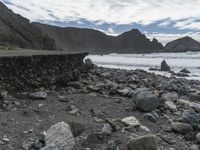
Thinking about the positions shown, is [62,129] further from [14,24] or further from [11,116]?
[14,24]

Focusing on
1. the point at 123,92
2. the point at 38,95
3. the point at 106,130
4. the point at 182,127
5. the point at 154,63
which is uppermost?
the point at 38,95

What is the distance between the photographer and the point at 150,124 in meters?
6.88

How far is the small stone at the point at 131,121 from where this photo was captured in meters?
6.57

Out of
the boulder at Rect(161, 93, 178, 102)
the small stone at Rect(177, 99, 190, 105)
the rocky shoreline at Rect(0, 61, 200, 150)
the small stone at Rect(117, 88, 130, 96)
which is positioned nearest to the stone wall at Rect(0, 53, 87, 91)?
the rocky shoreline at Rect(0, 61, 200, 150)

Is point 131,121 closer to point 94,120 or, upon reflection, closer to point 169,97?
point 94,120

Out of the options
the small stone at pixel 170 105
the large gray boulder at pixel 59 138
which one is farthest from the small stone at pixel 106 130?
the small stone at pixel 170 105

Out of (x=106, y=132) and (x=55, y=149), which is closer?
(x=55, y=149)

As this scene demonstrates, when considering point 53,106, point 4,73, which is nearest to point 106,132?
point 53,106

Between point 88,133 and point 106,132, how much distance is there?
0.93 ft

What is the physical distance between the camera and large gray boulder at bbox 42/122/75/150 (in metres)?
5.24

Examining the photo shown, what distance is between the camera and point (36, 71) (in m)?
7.44

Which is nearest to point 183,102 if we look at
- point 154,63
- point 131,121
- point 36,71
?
point 131,121

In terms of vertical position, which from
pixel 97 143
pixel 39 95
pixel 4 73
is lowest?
pixel 97 143

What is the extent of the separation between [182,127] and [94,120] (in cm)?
157
